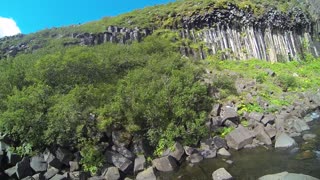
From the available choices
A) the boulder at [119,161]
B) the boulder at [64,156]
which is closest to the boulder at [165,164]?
the boulder at [119,161]

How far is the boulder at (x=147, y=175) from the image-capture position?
2333cm

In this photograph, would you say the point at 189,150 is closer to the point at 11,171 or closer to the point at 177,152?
the point at 177,152

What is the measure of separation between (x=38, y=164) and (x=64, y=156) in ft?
6.57

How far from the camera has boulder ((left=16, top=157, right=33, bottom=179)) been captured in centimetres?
2471

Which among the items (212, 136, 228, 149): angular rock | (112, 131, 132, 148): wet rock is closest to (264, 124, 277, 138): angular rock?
(212, 136, 228, 149): angular rock

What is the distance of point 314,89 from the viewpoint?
46.2 m

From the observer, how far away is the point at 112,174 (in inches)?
975

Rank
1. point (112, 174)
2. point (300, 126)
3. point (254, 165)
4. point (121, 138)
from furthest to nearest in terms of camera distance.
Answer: point (300, 126)
point (121, 138)
point (112, 174)
point (254, 165)

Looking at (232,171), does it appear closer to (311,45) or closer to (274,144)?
(274,144)

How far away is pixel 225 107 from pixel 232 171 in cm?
1295

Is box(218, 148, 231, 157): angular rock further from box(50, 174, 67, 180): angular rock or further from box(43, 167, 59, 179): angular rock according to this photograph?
box(43, 167, 59, 179): angular rock

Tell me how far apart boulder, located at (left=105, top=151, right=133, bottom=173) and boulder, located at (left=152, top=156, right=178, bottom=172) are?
2085mm

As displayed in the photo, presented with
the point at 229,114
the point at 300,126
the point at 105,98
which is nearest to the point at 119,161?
the point at 105,98

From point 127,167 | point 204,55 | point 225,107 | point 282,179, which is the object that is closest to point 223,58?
point 204,55
